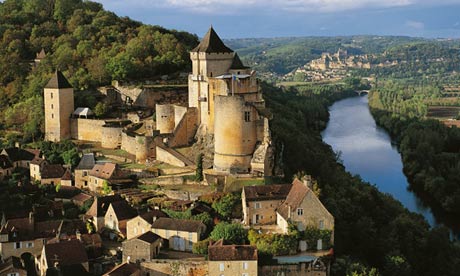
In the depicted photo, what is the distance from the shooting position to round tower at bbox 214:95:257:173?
27.5m

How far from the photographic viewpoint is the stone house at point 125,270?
2148cm

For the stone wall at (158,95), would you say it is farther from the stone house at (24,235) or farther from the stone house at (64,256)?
the stone house at (64,256)

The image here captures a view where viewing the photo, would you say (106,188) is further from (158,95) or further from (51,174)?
(158,95)

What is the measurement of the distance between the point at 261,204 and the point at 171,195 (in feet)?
15.1

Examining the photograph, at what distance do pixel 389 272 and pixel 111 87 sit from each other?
23.8m

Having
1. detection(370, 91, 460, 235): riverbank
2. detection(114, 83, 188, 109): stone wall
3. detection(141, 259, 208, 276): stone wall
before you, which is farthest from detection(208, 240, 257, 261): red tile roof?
detection(370, 91, 460, 235): riverbank

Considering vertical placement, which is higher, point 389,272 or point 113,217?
point 113,217

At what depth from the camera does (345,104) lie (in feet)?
348

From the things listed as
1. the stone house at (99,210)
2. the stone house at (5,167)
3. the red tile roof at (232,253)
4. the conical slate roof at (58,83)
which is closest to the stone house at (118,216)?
the stone house at (99,210)

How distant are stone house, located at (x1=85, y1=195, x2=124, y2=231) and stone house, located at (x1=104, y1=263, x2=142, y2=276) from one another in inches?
169

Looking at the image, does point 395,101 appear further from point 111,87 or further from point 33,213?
point 33,213

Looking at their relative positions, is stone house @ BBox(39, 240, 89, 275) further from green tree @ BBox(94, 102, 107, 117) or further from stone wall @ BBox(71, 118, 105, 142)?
green tree @ BBox(94, 102, 107, 117)

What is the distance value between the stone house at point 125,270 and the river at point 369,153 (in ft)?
78.3

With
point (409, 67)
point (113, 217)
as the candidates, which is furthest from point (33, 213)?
point (409, 67)
